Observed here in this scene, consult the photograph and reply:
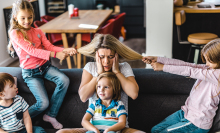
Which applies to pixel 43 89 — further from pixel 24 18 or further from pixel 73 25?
pixel 73 25

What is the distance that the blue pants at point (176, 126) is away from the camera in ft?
5.51

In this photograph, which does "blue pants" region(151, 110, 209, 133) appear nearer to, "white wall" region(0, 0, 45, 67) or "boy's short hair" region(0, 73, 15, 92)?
"boy's short hair" region(0, 73, 15, 92)

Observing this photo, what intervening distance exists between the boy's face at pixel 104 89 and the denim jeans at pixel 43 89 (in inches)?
16.7

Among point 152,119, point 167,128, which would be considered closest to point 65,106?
point 152,119

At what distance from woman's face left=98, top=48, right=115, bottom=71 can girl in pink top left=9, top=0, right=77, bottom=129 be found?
0.33 m

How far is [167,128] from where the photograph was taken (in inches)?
69.1

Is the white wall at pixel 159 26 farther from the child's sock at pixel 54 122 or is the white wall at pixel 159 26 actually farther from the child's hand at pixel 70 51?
the child's sock at pixel 54 122

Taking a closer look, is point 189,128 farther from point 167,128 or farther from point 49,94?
point 49,94

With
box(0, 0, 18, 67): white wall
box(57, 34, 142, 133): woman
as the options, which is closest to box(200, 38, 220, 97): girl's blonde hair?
box(57, 34, 142, 133): woman

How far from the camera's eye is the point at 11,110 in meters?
1.70

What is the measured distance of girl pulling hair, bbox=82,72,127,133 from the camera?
5.42 feet

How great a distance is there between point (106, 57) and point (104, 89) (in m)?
0.25

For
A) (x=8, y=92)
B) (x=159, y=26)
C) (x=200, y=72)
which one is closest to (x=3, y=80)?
(x=8, y=92)

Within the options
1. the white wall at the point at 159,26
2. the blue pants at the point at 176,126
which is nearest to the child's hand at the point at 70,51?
the blue pants at the point at 176,126
